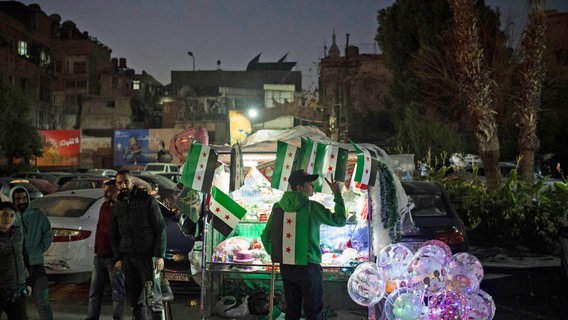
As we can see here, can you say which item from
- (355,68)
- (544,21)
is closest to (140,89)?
(355,68)

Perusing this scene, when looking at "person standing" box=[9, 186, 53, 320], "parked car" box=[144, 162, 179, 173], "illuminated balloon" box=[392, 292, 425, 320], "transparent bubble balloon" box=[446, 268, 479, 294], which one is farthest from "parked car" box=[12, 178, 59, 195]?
"transparent bubble balloon" box=[446, 268, 479, 294]

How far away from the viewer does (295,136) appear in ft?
23.4

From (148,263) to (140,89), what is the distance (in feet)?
161

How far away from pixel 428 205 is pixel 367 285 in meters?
3.92

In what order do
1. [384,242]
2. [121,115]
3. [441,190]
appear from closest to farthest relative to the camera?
[384,242]
[441,190]
[121,115]

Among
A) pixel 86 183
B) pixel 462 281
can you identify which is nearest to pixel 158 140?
pixel 86 183

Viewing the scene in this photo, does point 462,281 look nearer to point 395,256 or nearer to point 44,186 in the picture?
point 395,256

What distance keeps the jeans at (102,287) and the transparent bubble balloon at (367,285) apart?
271 centimetres

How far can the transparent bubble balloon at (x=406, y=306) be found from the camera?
572 centimetres

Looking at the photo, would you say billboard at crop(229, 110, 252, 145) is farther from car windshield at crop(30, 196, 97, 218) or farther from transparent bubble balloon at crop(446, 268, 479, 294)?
transparent bubble balloon at crop(446, 268, 479, 294)

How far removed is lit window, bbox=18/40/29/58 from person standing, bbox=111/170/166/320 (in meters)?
43.2

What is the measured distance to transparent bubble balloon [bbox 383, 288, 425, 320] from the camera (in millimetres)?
5723

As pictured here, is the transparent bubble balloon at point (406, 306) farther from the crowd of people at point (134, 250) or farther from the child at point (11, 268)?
the child at point (11, 268)

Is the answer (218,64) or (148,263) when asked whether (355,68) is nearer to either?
(218,64)
